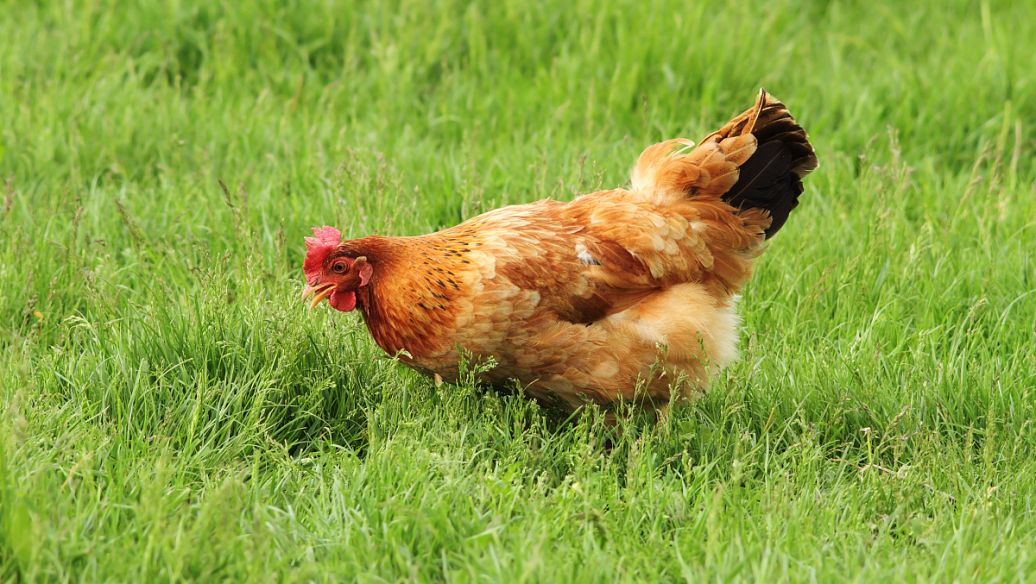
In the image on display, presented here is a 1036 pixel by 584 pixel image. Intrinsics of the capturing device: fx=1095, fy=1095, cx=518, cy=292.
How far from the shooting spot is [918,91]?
700cm

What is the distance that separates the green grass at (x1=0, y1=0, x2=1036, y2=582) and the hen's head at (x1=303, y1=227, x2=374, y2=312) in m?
0.25

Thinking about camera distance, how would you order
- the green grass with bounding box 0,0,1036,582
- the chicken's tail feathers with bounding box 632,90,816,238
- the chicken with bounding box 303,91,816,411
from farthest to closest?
the chicken's tail feathers with bounding box 632,90,816,238 < the chicken with bounding box 303,91,816,411 < the green grass with bounding box 0,0,1036,582

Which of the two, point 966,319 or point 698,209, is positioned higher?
point 698,209

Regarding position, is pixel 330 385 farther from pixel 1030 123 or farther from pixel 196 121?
pixel 1030 123

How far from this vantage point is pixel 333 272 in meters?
4.21

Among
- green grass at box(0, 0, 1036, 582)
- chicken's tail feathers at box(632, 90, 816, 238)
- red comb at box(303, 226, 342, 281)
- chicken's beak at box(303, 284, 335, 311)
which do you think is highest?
chicken's tail feathers at box(632, 90, 816, 238)

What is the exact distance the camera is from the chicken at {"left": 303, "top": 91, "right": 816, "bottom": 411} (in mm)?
4152

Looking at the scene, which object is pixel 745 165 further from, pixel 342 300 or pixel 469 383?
pixel 342 300

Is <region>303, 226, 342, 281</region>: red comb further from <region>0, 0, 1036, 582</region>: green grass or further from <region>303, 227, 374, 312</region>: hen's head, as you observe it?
<region>0, 0, 1036, 582</region>: green grass

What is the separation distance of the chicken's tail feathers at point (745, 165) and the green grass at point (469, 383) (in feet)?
1.97

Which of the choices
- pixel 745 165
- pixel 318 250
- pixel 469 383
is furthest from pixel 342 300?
pixel 745 165

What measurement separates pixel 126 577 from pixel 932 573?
7.91ft

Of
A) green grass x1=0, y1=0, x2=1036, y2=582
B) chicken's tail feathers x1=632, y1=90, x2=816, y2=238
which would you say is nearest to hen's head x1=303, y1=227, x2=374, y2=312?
green grass x1=0, y1=0, x2=1036, y2=582

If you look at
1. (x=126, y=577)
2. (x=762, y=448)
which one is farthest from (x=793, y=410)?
(x=126, y=577)
